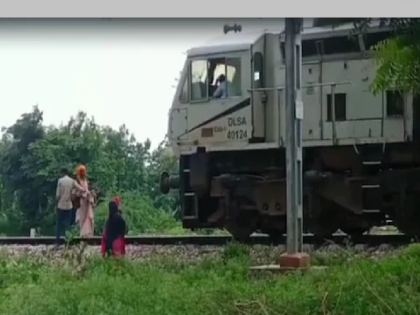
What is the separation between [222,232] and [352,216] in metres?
1.39

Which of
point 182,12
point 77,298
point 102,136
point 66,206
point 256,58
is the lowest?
point 77,298

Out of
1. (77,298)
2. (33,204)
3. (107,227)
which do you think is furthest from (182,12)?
(107,227)

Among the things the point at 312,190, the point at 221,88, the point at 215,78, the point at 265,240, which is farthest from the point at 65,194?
the point at 215,78

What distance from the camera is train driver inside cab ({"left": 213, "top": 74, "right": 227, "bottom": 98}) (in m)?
8.81

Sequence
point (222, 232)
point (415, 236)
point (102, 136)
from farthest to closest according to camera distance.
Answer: point (222, 232)
point (415, 236)
point (102, 136)

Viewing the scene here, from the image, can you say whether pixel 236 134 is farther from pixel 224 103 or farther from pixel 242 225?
pixel 242 225

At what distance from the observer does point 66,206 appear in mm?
4930

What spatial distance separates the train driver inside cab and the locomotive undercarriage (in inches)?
28.2

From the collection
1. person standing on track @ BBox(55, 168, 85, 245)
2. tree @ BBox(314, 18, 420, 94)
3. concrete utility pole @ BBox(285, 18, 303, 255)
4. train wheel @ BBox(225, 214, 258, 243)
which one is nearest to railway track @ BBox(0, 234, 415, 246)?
train wheel @ BBox(225, 214, 258, 243)

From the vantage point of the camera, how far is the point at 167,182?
6.44m

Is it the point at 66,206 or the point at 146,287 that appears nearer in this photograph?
the point at 146,287

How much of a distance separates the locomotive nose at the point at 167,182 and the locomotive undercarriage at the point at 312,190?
0.10 meters

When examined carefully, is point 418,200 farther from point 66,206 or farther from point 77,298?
point 77,298

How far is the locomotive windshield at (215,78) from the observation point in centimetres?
867
